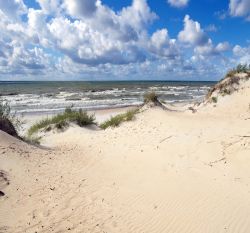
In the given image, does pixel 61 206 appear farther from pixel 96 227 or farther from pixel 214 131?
pixel 214 131

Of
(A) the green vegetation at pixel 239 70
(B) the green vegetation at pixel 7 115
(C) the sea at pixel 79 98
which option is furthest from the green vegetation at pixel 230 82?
(C) the sea at pixel 79 98

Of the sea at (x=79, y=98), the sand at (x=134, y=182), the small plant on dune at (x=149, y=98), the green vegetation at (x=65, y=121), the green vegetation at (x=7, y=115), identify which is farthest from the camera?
the sea at (x=79, y=98)

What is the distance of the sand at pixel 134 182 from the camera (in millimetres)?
6258

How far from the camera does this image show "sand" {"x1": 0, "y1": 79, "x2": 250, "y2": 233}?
626cm

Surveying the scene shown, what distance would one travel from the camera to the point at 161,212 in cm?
662

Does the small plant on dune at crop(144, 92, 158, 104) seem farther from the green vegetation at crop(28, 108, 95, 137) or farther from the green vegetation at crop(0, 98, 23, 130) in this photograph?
the green vegetation at crop(0, 98, 23, 130)

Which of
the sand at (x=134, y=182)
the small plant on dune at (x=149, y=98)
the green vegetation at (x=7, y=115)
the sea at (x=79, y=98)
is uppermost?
the small plant on dune at (x=149, y=98)

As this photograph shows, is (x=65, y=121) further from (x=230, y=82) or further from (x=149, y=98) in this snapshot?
(x=230, y=82)

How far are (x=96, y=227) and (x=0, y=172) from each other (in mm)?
3387

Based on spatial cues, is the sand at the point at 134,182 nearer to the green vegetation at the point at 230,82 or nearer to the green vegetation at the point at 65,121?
the green vegetation at the point at 65,121

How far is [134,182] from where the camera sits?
27.4ft

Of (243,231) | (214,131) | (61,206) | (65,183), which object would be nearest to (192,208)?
(243,231)

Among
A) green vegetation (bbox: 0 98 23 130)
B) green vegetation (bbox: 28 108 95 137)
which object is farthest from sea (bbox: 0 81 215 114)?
green vegetation (bbox: 0 98 23 130)

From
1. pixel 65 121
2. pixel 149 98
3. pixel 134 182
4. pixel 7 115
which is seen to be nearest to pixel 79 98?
pixel 149 98
